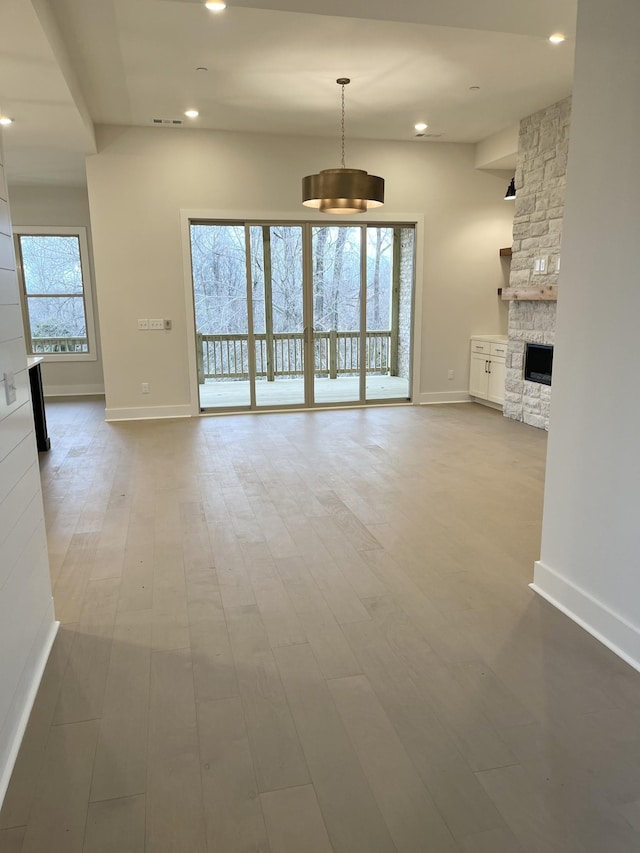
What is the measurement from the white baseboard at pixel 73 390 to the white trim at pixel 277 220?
113 inches

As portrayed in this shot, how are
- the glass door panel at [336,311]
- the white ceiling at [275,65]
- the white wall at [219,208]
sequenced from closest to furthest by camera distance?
1. the white ceiling at [275,65]
2. the white wall at [219,208]
3. the glass door panel at [336,311]

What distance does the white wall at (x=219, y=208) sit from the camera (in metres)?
6.39

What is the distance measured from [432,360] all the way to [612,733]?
6.02 metres

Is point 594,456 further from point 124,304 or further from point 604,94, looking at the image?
point 124,304

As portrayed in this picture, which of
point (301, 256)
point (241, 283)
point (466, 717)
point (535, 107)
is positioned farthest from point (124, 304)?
point (466, 717)

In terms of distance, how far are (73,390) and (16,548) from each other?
25.1 ft

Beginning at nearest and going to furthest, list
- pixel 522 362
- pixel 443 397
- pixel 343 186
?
pixel 343 186, pixel 522 362, pixel 443 397

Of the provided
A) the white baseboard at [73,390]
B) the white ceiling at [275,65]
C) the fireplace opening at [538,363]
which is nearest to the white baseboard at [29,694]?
the white ceiling at [275,65]

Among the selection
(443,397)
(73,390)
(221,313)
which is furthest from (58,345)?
(443,397)

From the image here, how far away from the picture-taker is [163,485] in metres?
4.41

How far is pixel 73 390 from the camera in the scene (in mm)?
9031

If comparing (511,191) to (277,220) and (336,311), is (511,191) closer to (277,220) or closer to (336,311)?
(336,311)

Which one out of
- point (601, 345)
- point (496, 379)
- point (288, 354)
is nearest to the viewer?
point (601, 345)

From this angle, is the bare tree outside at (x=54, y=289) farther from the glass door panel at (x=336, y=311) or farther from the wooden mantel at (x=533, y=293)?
the wooden mantel at (x=533, y=293)
